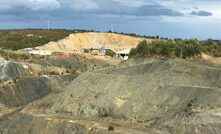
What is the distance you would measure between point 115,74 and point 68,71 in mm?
58780

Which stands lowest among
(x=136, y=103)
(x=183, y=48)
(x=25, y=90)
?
(x=25, y=90)

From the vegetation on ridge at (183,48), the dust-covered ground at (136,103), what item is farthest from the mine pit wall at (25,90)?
the dust-covered ground at (136,103)

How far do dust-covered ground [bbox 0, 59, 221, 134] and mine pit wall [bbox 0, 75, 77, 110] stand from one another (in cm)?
2083

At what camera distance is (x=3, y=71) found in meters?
131

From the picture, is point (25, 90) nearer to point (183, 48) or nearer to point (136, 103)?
point (183, 48)

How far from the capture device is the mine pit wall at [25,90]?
353 feet

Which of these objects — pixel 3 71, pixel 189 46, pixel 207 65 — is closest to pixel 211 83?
pixel 207 65

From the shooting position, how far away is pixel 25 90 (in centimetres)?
11138

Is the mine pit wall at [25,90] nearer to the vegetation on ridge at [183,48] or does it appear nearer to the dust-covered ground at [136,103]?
the vegetation on ridge at [183,48]

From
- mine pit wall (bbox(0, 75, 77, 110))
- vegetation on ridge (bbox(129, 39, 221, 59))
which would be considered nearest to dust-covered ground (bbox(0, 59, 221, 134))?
vegetation on ridge (bbox(129, 39, 221, 59))

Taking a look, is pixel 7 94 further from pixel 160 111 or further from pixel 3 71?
pixel 160 111

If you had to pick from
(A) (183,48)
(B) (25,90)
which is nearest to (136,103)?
(A) (183,48)

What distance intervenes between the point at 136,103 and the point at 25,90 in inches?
1753

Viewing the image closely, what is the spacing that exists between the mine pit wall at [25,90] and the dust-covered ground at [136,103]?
68.3 feet
